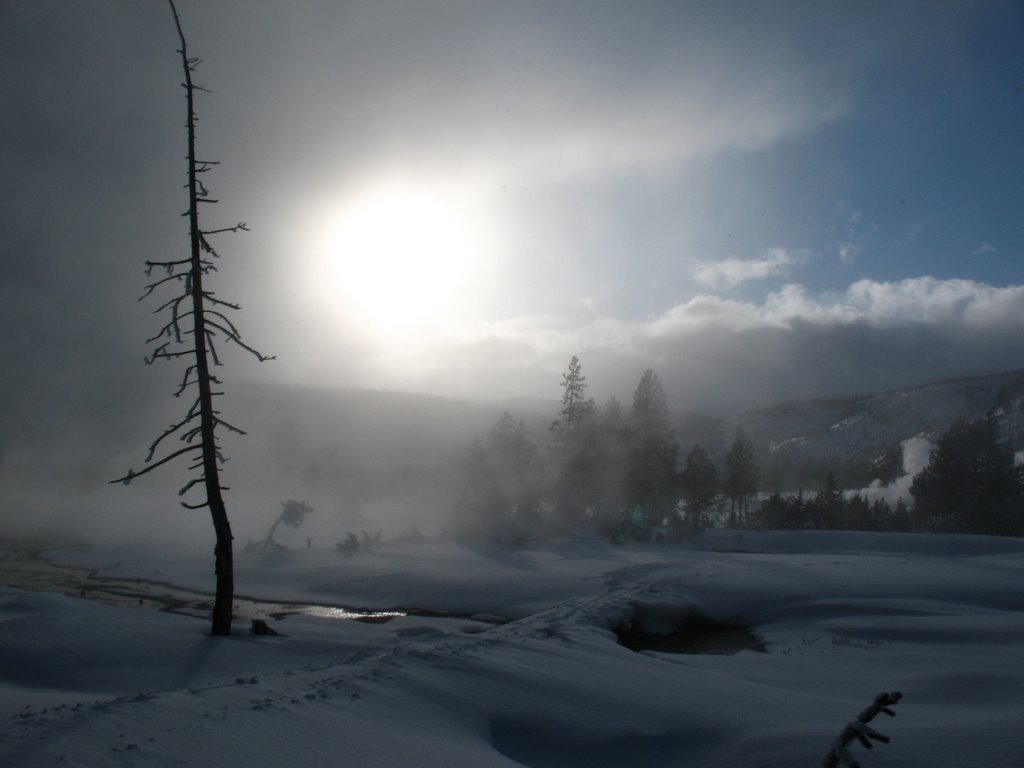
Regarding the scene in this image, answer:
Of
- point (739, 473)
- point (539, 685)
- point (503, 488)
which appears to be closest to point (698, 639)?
point (539, 685)

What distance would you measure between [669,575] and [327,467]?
282 ft

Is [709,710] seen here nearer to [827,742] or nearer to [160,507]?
[827,742]

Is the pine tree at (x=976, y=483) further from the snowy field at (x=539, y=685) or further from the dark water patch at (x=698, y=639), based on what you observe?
the dark water patch at (x=698, y=639)

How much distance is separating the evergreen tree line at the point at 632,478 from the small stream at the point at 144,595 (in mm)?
25002

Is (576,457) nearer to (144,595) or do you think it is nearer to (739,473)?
(739,473)

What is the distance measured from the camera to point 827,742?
23.7ft

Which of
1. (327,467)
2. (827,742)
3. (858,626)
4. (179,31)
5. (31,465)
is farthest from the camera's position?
(327,467)

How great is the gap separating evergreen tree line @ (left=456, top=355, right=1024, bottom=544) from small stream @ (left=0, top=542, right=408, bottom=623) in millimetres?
25002

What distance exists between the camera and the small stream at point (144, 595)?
83.8 feet

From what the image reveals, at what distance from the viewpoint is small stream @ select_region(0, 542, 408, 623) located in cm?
2555

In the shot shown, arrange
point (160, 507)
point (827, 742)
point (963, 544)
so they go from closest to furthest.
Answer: point (827, 742)
point (963, 544)
point (160, 507)

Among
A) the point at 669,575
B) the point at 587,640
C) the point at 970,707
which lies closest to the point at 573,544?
the point at 669,575

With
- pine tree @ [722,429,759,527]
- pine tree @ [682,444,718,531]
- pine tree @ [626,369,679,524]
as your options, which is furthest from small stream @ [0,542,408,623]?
pine tree @ [722,429,759,527]

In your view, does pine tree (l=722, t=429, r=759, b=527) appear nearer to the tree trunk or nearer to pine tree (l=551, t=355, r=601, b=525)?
pine tree (l=551, t=355, r=601, b=525)
